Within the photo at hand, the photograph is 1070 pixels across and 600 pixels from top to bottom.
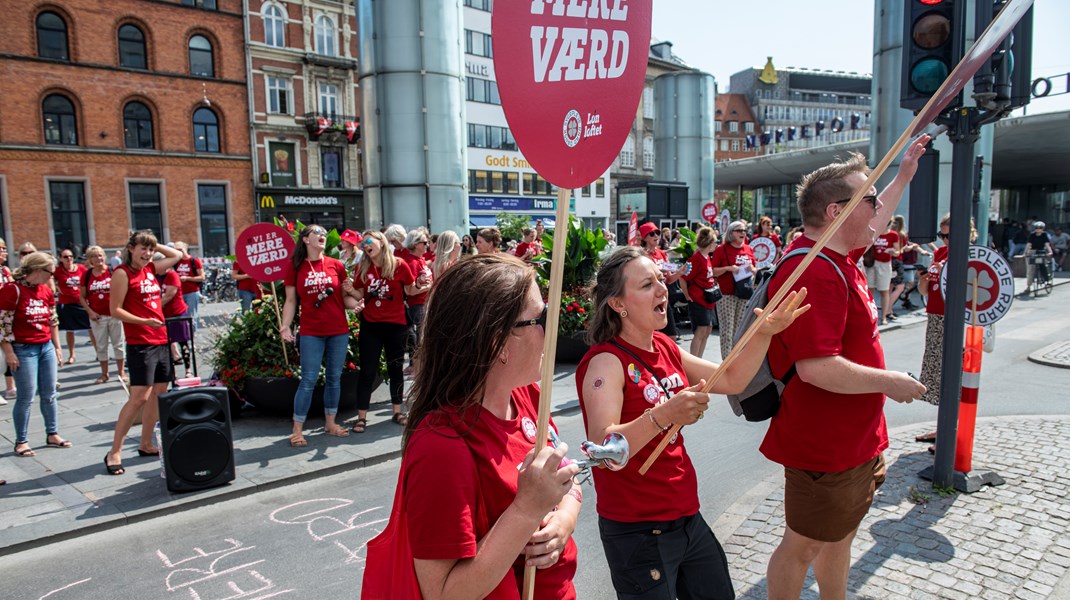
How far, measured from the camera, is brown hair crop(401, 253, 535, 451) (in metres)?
1.68

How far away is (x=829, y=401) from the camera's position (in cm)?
270

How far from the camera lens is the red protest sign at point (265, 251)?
7.18m

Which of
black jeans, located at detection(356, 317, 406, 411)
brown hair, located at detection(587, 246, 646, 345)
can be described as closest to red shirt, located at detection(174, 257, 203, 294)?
black jeans, located at detection(356, 317, 406, 411)

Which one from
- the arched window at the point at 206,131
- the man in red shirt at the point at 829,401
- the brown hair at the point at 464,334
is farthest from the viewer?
the arched window at the point at 206,131

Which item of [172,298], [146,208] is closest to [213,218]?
[146,208]

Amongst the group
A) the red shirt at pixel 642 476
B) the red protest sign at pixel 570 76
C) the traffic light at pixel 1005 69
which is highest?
the traffic light at pixel 1005 69

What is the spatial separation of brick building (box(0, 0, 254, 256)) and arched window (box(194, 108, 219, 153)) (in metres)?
0.05

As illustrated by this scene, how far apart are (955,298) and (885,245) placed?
8243 mm

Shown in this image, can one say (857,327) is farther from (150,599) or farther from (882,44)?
(882,44)

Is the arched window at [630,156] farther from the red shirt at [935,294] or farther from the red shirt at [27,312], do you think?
the red shirt at [27,312]

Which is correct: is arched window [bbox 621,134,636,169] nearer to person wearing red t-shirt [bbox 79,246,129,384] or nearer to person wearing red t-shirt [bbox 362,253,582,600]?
person wearing red t-shirt [bbox 79,246,129,384]

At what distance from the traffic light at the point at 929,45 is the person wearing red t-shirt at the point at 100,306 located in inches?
331

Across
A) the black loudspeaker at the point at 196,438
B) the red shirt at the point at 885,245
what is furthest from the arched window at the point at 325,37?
the black loudspeaker at the point at 196,438

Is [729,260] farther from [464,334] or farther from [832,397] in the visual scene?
[464,334]
